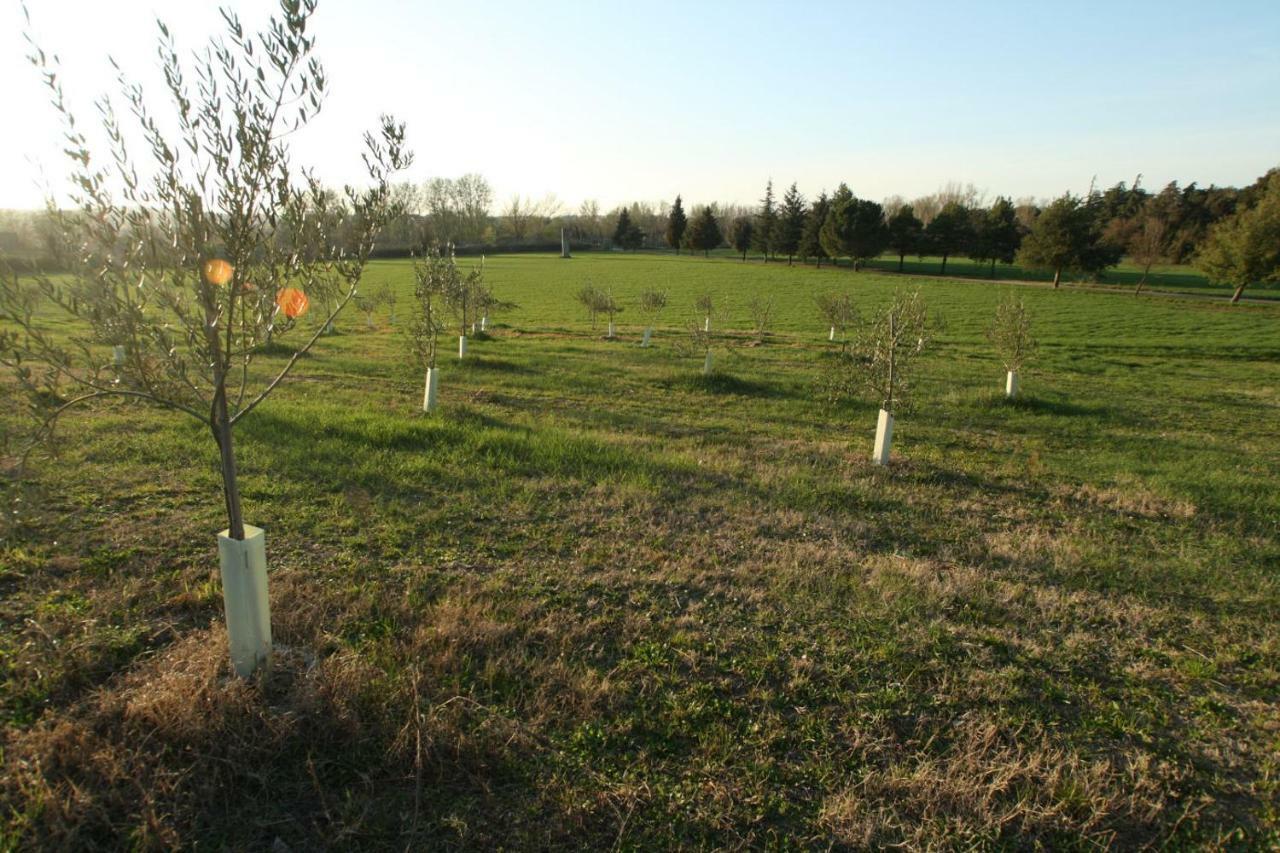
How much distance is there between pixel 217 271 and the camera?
3703 millimetres

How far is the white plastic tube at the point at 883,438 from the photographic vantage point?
30.6ft

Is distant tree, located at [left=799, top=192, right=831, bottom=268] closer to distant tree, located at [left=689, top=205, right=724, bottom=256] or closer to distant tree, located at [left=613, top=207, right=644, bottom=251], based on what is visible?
distant tree, located at [left=689, top=205, right=724, bottom=256]

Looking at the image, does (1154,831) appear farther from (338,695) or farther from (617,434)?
(617,434)

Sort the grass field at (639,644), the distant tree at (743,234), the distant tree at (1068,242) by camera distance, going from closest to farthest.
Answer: the grass field at (639,644)
the distant tree at (1068,242)
the distant tree at (743,234)

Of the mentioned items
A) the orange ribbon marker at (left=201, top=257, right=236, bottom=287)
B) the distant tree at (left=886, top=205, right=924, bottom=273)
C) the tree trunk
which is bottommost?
the tree trunk

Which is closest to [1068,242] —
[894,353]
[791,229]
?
[791,229]

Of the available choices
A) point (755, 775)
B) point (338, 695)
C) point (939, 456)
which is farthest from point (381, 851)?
point (939, 456)

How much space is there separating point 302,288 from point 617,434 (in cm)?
699

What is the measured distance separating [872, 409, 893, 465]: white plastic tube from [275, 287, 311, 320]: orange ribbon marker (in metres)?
7.80

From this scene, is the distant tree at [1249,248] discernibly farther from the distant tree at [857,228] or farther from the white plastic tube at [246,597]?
the white plastic tube at [246,597]

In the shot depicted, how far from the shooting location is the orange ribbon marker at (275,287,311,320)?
400 centimetres

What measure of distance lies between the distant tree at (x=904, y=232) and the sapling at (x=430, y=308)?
58.7 m

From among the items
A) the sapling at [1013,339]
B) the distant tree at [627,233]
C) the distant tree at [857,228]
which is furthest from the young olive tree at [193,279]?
the distant tree at [627,233]

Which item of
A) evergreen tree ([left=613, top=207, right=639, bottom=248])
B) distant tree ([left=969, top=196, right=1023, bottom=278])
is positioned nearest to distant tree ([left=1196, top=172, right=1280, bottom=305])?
distant tree ([left=969, top=196, right=1023, bottom=278])
